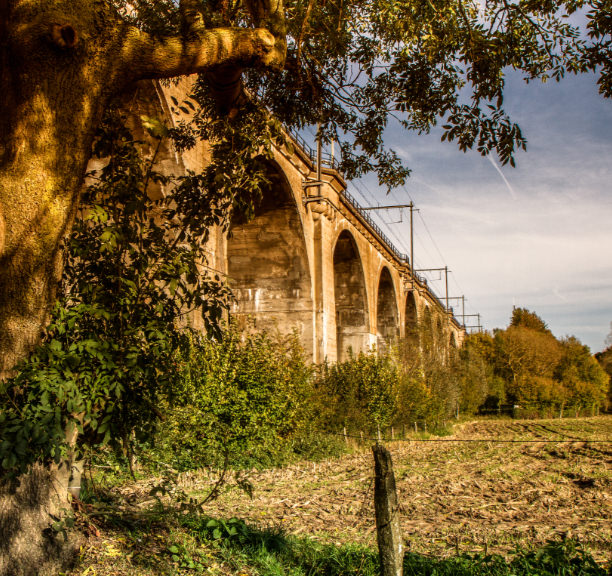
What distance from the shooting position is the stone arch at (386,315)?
34.1 m

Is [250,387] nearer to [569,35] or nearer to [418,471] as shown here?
[418,471]

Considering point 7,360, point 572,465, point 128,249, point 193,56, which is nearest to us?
point 7,360

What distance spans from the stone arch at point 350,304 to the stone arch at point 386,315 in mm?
7731

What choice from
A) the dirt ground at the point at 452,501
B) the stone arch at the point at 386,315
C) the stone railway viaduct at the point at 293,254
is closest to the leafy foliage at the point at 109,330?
the dirt ground at the point at 452,501

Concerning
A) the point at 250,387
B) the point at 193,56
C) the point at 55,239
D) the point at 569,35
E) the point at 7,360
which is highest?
the point at 569,35

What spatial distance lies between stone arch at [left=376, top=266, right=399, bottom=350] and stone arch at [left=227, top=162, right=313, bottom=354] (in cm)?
1527

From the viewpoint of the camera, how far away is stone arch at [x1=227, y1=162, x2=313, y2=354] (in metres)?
18.5

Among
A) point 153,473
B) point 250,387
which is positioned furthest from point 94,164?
point 153,473

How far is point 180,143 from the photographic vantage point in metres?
5.58

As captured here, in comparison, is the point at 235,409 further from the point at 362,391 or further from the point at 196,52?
the point at 196,52

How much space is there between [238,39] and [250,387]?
7.83m

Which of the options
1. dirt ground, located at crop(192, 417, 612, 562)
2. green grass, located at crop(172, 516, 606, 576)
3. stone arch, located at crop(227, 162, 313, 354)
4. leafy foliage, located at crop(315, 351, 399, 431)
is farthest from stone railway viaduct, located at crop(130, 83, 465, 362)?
green grass, located at crop(172, 516, 606, 576)

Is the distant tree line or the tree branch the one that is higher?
the tree branch

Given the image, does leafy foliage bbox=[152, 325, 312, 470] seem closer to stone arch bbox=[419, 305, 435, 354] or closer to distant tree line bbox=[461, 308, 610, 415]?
stone arch bbox=[419, 305, 435, 354]
